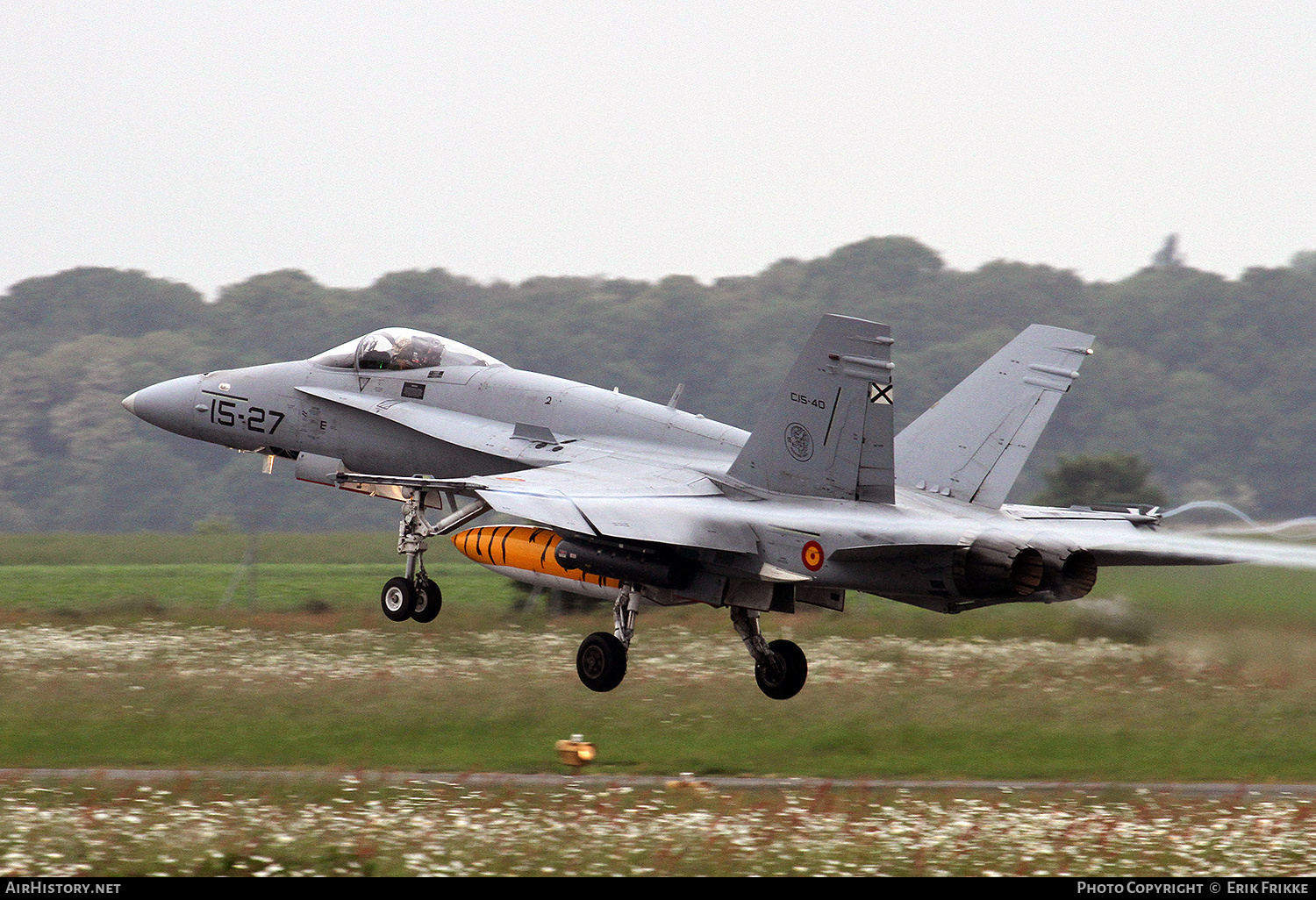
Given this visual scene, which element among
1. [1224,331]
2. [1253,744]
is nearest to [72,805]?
[1253,744]

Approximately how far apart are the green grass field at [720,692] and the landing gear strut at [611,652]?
1.07 m

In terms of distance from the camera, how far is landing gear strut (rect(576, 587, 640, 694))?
15.9 metres

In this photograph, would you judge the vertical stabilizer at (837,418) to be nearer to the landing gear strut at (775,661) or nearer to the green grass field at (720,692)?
the landing gear strut at (775,661)

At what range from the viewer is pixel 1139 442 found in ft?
226

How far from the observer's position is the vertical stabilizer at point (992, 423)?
15867mm

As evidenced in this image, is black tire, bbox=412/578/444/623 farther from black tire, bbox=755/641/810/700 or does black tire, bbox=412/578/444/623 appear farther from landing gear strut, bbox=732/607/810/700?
black tire, bbox=755/641/810/700

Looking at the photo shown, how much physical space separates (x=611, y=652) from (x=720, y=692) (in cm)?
359

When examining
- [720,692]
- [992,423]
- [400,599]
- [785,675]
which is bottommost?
[720,692]

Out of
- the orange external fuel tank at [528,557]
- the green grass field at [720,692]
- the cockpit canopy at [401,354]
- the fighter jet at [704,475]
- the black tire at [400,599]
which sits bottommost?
the green grass field at [720,692]

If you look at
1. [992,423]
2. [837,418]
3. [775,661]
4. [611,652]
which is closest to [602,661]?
[611,652]

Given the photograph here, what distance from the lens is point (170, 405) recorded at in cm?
1881

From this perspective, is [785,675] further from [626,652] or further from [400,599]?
[400,599]

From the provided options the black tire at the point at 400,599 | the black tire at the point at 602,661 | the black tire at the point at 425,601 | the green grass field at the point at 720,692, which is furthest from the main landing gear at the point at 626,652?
the black tire at the point at 400,599

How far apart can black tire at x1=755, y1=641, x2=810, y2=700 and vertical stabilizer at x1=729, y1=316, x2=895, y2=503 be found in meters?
2.94
